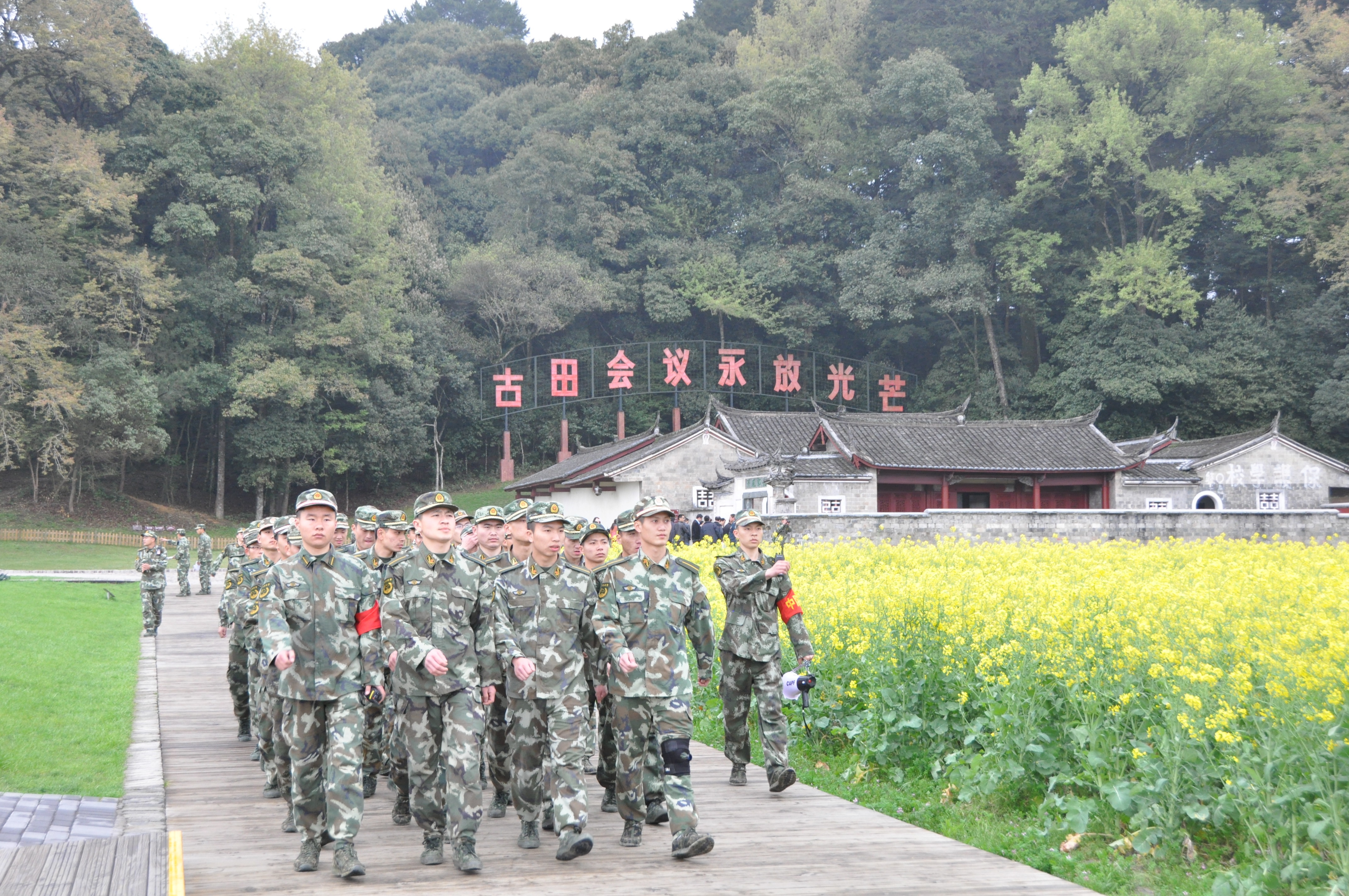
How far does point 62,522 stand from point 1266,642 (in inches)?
1665

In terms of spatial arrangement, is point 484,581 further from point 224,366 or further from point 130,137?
point 130,137

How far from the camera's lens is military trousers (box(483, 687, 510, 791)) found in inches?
287

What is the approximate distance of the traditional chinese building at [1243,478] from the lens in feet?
114

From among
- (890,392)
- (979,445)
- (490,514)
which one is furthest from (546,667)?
(890,392)


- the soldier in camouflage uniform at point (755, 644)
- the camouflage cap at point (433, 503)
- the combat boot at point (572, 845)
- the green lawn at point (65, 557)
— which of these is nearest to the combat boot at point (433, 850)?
the combat boot at point (572, 845)

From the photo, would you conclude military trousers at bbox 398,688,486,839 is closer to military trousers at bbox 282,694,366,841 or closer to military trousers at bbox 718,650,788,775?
military trousers at bbox 282,694,366,841

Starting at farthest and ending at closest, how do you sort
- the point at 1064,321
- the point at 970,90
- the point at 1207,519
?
1. the point at 970,90
2. the point at 1064,321
3. the point at 1207,519

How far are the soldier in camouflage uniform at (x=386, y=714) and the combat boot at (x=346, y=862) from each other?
0.93 metres

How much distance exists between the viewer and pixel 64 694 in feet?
36.4

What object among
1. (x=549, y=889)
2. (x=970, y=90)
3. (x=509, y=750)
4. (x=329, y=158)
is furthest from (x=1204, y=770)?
(x=970, y=90)

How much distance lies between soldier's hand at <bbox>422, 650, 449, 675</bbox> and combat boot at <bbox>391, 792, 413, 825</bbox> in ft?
5.16

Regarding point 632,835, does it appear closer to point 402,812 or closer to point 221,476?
point 402,812

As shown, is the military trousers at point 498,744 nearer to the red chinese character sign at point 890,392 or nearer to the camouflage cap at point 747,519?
the camouflage cap at point 747,519

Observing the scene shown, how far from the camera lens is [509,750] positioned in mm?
7238
